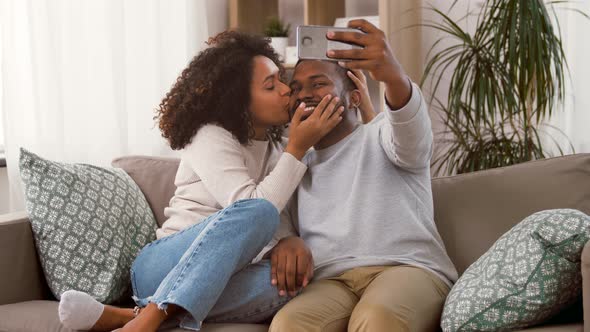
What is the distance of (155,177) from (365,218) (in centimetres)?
75

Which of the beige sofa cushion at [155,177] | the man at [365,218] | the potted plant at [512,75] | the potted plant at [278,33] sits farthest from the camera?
the potted plant at [278,33]

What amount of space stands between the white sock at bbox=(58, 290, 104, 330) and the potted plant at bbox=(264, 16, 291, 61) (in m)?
1.78

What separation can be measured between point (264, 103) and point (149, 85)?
1151 millimetres

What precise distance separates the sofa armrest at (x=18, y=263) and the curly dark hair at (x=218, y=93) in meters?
0.43

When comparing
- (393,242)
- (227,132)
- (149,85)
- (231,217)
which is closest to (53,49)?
(149,85)

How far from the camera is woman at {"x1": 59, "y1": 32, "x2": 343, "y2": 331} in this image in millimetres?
1762

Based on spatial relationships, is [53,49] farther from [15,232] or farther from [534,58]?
[534,58]

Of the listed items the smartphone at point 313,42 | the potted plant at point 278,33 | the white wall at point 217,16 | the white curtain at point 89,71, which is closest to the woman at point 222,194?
the smartphone at point 313,42

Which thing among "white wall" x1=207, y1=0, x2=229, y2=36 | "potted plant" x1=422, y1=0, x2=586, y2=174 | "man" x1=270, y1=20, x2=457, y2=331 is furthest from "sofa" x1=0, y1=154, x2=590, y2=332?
"white wall" x1=207, y1=0, x2=229, y2=36

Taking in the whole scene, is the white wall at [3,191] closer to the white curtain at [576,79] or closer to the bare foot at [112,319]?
the bare foot at [112,319]

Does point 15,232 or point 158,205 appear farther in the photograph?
point 158,205

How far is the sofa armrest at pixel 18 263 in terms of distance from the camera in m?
2.07

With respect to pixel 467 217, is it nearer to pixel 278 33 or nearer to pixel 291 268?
pixel 291 268

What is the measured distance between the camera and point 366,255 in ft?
6.12
